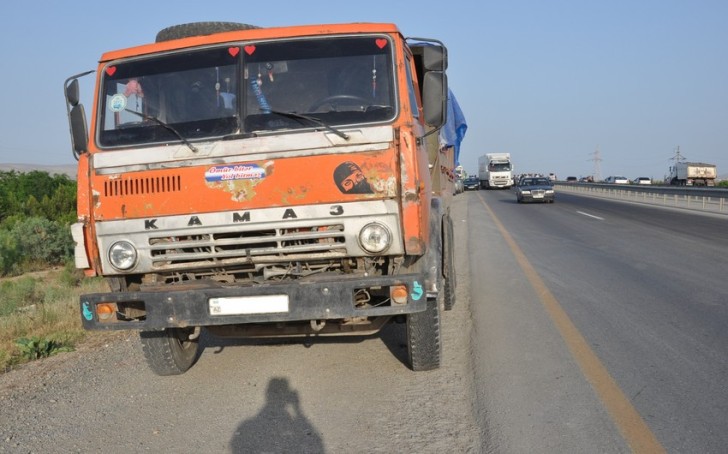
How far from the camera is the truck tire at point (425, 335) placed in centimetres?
562

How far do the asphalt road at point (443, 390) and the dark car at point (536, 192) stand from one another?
94.1 feet

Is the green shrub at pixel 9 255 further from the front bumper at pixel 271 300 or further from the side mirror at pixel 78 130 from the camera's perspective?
the front bumper at pixel 271 300

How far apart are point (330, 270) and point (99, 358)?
10.2 feet

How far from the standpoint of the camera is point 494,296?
9.48 meters

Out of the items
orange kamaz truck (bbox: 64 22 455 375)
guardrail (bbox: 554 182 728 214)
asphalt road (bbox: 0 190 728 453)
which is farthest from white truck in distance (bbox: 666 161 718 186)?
orange kamaz truck (bbox: 64 22 455 375)

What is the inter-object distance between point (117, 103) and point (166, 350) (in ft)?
6.78

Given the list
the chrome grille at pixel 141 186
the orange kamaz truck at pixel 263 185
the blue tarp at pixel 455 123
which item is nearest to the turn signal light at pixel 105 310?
the orange kamaz truck at pixel 263 185

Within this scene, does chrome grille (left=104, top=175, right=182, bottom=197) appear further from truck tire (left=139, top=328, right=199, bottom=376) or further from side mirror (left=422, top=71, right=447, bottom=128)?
side mirror (left=422, top=71, right=447, bottom=128)

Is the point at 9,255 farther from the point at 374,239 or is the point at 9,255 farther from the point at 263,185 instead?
the point at 374,239

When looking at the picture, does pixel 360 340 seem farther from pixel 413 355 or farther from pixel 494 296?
pixel 494 296

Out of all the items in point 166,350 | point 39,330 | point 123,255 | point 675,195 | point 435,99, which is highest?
point 435,99

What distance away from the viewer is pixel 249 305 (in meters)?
4.98

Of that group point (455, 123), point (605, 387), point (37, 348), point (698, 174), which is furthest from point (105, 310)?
point (698, 174)

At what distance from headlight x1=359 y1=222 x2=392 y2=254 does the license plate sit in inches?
26.0
